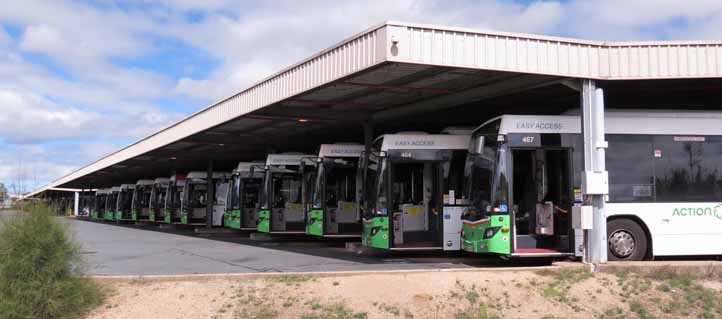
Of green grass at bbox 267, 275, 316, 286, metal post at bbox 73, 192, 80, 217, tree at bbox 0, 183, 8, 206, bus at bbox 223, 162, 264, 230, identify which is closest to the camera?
tree at bbox 0, 183, 8, 206

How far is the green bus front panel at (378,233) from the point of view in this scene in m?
15.7

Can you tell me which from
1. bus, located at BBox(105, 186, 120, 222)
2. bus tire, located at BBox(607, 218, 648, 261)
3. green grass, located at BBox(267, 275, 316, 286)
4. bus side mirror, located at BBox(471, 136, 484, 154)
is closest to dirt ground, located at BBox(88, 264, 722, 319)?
green grass, located at BBox(267, 275, 316, 286)

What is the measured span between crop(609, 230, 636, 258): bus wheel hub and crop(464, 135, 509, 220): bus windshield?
225cm

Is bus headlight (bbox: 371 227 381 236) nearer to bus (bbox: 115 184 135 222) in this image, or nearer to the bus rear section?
the bus rear section

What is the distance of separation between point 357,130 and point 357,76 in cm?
1033

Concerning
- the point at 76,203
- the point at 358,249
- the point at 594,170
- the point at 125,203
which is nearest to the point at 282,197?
the point at 358,249

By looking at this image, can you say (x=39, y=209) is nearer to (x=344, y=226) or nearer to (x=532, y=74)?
(x=532, y=74)

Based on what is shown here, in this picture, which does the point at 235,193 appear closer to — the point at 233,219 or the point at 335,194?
the point at 233,219

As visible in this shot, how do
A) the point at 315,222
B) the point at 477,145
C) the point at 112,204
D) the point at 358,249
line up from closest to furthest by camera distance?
the point at 477,145, the point at 358,249, the point at 315,222, the point at 112,204

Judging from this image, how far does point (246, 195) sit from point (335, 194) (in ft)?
26.7

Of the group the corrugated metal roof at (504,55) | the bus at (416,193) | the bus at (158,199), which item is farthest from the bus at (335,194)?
the bus at (158,199)

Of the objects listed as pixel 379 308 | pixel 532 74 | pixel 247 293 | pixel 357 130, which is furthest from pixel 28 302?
pixel 357 130

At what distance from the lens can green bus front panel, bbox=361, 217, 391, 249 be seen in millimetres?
15703

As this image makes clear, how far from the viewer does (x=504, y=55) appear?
12320 millimetres
